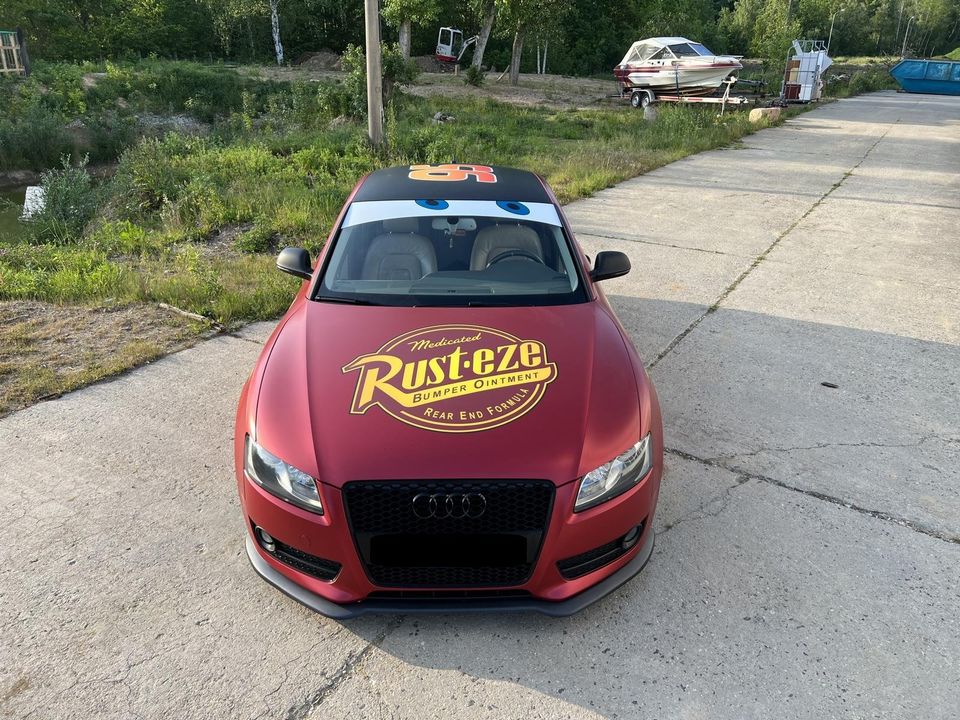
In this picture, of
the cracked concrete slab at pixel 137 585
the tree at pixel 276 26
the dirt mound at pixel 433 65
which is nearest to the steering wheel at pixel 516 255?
the cracked concrete slab at pixel 137 585

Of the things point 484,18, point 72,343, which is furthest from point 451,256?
point 484,18

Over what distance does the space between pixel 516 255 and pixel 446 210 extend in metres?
0.51

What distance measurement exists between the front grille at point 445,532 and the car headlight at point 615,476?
152 millimetres

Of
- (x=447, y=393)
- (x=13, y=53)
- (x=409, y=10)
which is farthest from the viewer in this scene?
(x=409, y=10)

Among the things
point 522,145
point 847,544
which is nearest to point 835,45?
point 522,145

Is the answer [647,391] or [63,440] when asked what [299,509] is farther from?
[63,440]

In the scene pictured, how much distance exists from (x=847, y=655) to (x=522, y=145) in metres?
12.9

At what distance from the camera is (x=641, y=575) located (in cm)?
303

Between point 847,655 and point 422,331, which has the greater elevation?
point 422,331

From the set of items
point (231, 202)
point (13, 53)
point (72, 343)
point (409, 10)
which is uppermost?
point (409, 10)

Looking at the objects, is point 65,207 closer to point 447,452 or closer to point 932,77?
point 447,452

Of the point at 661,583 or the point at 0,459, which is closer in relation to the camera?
the point at 661,583

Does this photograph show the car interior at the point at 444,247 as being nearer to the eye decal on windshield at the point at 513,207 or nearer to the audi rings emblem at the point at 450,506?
the eye decal on windshield at the point at 513,207

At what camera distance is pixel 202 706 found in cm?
238
